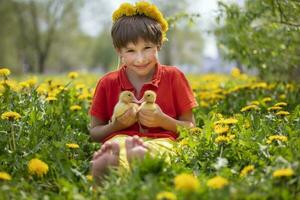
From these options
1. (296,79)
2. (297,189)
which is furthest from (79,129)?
(296,79)

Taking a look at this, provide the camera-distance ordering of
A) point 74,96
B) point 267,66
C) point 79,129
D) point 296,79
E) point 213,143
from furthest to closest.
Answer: point 296,79 → point 267,66 → point 74,96 → point 79,129 → point 213,143

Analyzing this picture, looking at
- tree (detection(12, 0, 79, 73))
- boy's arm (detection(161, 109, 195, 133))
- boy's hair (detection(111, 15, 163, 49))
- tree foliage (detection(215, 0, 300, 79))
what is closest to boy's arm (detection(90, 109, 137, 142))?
boy's arm (detection(161, 109, 195, 133))

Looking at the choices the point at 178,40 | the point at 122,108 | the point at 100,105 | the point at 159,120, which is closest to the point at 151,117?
the point at 159,120

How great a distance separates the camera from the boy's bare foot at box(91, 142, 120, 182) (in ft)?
7.82

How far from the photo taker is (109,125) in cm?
312

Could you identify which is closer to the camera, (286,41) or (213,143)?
(213,143)

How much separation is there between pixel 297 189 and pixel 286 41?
3728mm

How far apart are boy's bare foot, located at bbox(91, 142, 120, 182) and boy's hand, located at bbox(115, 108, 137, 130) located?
561 mm

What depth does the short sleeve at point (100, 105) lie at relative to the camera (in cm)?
339

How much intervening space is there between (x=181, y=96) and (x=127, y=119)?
509 mm

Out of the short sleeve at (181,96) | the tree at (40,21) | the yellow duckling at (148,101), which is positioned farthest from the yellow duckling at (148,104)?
the tree at (40,21)

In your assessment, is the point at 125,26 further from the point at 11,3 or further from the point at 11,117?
the point at 11,3

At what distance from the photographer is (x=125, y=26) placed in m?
3.13

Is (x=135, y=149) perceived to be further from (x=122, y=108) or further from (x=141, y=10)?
(x=141, y=10)
